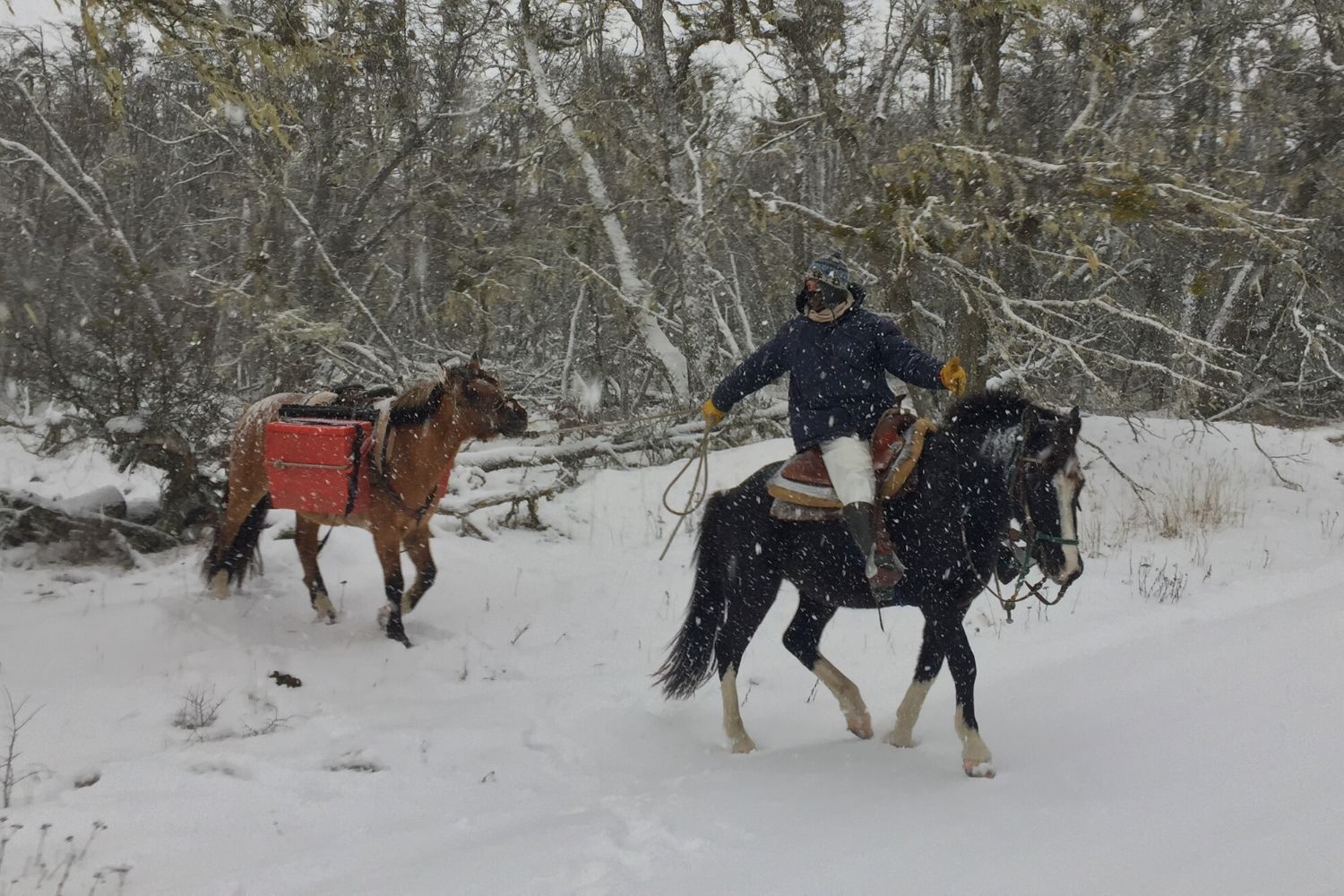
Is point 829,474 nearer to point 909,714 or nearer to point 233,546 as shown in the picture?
point 909,714

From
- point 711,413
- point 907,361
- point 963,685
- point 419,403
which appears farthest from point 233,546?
point 963,685

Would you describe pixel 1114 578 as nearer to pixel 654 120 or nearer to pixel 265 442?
pixel 265 442

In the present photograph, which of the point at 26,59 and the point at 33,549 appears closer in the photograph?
the point at 33,549

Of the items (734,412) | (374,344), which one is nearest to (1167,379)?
(734,412)

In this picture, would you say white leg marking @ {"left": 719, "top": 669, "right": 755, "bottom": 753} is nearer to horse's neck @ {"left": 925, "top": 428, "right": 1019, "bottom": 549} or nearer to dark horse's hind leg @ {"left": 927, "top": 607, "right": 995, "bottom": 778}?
dark horse's hind leg @ {"left": 927, "top": 607, "right": 995, "bottom": 778}

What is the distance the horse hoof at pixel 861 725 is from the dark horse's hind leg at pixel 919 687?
199 millimetres

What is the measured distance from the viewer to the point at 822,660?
464 cm

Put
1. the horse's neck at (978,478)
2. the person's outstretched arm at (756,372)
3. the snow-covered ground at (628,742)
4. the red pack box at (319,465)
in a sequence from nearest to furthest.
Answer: the snow-covered ground at (628,742) < the horse's neck at (978,478) < the person's outstretched arm at (756,372) < the red pack box at (319,465)

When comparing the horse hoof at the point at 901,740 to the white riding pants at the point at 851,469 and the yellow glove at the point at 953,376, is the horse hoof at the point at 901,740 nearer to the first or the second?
the white riding pants at the point at 851,469

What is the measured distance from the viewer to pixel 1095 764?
3543mm

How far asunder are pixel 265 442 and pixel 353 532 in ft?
7.32

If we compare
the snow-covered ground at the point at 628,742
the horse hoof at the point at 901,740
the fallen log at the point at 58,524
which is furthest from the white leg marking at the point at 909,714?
the fallen log at the point at 58,524

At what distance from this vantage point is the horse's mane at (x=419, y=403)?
19.2ft

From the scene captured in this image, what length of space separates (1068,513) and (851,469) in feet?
3.05
